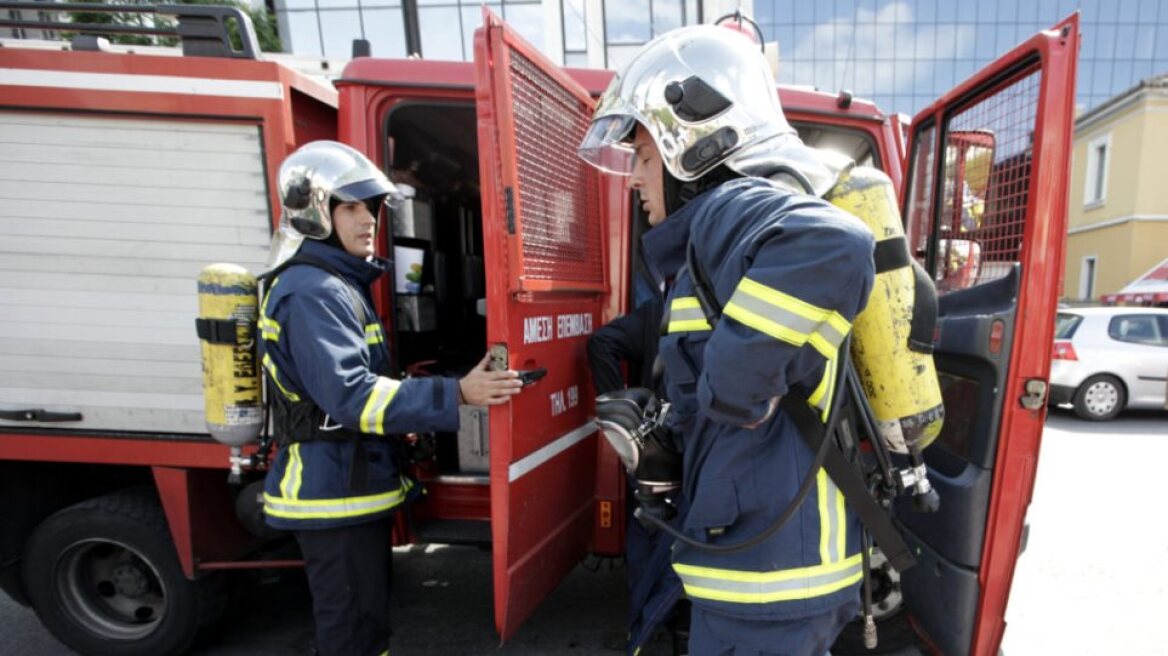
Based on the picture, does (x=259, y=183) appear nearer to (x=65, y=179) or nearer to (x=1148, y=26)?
(x=65, y=179)

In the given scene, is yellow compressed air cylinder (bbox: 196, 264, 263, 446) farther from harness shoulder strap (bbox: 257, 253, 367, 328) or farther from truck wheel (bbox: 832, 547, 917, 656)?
truck wheel (bbox: 832, 547, 917, 656)

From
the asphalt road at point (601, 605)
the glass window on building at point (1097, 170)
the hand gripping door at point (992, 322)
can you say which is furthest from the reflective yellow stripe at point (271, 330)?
the glass window on building at point (1097, 170)

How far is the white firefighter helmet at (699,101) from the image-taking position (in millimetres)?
1403

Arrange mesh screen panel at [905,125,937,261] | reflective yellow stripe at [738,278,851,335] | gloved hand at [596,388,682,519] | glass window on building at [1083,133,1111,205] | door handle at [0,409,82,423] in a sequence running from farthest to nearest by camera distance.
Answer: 1. glass window on building at [1083,133,1111,205]
2. mesh screen panel at [905,125,937,261]
3. door handle at [0,409,82,423]
4. gloved hand at [596,388,682,519]
5. reflective yellow stripe at [738,278,851,335]

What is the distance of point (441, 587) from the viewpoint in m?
3.39

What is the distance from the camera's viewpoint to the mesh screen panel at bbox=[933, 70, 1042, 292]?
1.92 meters

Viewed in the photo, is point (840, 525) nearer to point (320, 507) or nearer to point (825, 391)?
point (825, 391)

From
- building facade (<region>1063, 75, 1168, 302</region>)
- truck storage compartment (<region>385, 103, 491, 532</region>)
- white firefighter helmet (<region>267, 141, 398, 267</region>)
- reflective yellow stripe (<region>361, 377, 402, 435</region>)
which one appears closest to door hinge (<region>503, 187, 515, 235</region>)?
white firefighter helmet (<region>267, 141, 398, 267</region>)

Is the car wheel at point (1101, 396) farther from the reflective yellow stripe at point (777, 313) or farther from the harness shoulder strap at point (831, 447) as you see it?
the reflective yellow stripe at point (777, 313)

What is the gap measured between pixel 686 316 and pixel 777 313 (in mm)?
310

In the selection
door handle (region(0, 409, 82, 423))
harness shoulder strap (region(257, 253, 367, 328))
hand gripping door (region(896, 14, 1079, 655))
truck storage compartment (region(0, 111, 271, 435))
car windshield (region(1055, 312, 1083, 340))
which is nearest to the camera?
hand gripping door (region(896, 14, 1079, 655))

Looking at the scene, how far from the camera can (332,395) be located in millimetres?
1767

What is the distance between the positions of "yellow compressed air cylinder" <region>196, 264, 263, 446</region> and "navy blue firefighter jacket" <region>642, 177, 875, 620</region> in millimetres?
1481

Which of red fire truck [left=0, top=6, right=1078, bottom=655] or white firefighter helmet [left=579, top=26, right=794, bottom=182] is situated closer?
white firefighter helmet [left=579, top=26, right=794, bottom=182]
